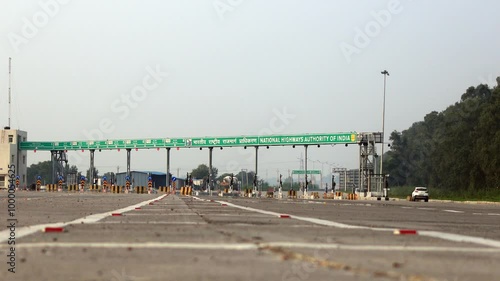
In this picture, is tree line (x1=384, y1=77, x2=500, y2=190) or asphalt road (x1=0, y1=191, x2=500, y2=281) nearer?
asphalt road (x1=0, y1=191, x2=500, y2=281)

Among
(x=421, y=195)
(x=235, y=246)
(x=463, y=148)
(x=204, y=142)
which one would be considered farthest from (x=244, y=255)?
(x=463, y=148)

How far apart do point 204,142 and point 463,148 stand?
1269 inches

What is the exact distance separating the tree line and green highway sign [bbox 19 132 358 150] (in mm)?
14404

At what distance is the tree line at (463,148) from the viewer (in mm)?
76750

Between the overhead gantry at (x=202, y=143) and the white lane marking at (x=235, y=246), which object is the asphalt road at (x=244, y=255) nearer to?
the white lane marking at (x=235, y=246)

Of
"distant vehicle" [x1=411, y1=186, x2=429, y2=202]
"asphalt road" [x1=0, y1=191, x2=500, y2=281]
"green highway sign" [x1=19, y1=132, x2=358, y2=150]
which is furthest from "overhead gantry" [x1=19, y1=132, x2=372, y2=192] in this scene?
"asphalt road" [x1=0, y1=191, x2=500, y2=281]

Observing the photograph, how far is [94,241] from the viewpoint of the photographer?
951 cm

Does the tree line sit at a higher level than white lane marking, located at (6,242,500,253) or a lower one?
higher

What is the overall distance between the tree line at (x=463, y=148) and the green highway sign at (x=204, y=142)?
14.4 m

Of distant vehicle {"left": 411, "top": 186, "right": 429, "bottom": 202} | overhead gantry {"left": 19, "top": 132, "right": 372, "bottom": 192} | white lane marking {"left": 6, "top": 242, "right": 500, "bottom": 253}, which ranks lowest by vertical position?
distant vehicle {"left": 411, "top": 186, "right": 429, "bottom": 202}

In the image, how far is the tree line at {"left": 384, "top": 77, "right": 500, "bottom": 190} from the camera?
7675cm

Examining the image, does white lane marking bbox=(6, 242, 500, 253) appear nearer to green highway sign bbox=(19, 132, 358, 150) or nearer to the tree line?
the tree line

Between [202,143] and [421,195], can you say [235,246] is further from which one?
[202,143]

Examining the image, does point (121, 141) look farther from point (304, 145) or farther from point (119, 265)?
point (119, 265)
